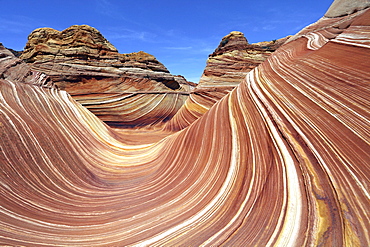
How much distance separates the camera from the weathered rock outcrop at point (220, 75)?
6609 millimetres

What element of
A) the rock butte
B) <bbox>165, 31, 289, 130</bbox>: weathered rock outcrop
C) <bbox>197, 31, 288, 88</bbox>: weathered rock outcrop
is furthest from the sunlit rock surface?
the rock butte

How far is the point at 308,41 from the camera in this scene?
320 cm

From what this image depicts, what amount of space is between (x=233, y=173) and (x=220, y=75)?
19.6ft

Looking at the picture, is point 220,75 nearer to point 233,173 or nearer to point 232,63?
point 232,63

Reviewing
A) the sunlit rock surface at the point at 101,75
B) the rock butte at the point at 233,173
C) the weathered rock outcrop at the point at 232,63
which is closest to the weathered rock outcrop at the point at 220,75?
the weathered rock outcrop at the point at 232,63

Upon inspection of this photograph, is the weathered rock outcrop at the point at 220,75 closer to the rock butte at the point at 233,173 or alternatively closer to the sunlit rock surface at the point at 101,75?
the sunlit rock surface at the point at 101,75

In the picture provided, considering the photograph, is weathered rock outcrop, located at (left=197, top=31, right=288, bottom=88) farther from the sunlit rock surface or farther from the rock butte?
the rock butte

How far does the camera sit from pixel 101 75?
7.78 meters

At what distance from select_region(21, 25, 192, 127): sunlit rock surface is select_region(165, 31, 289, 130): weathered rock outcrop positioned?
5.28 feet

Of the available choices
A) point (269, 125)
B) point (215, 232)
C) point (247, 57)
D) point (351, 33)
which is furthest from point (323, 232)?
point (247, 57)

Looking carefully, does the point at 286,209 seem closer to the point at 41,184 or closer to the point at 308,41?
the point at 41,184

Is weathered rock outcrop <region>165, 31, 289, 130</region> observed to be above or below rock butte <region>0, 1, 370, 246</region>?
above

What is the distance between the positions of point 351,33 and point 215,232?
291 cm

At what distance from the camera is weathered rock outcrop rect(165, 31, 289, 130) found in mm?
6609
